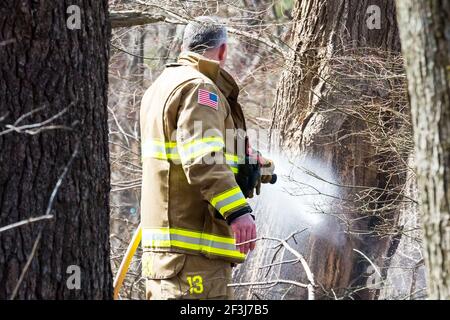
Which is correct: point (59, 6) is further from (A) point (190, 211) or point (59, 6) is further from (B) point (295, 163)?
(B) point (295, 163)

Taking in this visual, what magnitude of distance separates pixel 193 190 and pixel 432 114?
1.83m

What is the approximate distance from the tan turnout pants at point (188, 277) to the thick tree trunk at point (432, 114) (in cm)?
160

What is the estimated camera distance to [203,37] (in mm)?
5180

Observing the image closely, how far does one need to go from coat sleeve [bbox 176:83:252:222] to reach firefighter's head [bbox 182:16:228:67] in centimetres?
41

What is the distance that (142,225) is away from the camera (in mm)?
5090

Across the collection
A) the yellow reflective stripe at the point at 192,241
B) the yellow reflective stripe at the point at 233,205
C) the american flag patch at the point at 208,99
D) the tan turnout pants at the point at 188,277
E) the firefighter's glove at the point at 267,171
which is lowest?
the tan turnout pants at the point at 188,277

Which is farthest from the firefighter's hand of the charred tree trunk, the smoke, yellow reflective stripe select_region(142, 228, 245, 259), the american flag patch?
the charred tree trunk

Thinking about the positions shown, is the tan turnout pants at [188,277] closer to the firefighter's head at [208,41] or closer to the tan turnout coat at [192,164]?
the tan turnout coat at [192,164]

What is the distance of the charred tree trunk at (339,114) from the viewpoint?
7.20 m

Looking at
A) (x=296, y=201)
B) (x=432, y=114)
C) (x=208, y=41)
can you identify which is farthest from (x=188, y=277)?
(x=296, y=201)

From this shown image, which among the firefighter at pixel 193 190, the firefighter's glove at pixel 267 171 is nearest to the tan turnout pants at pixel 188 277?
the firefighter at pixel 193 190

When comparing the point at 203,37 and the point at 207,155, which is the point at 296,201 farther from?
the point at 207,155

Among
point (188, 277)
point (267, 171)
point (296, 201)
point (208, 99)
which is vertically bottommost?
→ point (188, 277)
